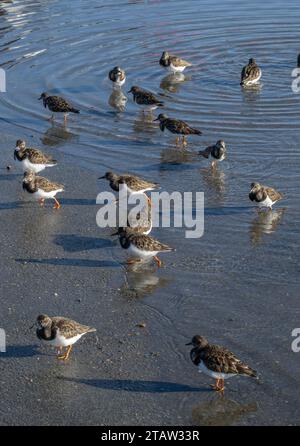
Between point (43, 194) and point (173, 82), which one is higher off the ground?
point (173, 82)

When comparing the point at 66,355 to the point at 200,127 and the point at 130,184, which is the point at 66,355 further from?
the point at 200,127

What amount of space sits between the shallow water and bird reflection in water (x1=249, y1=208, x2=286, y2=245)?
3 cm

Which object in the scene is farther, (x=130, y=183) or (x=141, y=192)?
(x=141, y=192)

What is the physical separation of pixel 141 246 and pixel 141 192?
2424 millimetres

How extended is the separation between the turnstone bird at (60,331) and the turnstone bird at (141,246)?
1.91 metres

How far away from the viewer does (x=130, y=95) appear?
61.9 ft

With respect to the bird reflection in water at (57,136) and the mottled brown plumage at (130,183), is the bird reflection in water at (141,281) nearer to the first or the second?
the mottled brown plumage at (130,183)

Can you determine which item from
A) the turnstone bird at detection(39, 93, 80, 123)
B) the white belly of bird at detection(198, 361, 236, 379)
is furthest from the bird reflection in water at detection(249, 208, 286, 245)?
the turnstone bird at detection(39, 93, 80, 123)

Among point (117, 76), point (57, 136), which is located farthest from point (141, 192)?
point (117, 76)

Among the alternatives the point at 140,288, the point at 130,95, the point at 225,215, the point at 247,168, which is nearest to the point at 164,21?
the point at 130,95

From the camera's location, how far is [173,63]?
1958 cm

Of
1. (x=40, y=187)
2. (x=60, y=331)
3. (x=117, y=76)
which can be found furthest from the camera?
(x=117, y=76)

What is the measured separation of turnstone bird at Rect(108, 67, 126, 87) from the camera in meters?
18.7
